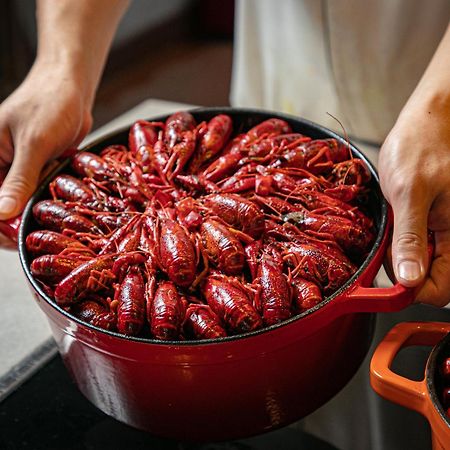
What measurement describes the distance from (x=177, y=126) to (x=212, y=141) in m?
0.09

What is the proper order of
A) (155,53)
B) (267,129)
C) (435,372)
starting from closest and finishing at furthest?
(435,372), (267,129), (155,53)

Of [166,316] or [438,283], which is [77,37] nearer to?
[166,316]

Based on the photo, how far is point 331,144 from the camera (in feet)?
4.12

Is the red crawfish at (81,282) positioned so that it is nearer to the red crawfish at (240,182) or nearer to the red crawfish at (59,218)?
the red crawfish at (59,218)

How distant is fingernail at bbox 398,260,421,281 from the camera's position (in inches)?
36.4

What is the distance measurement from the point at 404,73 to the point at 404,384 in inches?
44.9

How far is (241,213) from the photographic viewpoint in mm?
1097

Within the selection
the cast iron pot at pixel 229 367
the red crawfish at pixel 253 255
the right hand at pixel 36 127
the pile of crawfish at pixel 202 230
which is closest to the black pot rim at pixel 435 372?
the cast iron pot at pixel 229 367

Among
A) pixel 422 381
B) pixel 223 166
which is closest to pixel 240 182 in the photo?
pixel 223 166

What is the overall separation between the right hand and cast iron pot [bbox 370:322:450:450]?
0.73 metres

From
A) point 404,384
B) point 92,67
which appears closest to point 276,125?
point 92,67

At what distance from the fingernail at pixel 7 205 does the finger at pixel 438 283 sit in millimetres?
735

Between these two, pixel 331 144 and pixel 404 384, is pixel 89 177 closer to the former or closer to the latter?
pixel 331 144

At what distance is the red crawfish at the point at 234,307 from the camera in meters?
0.96
